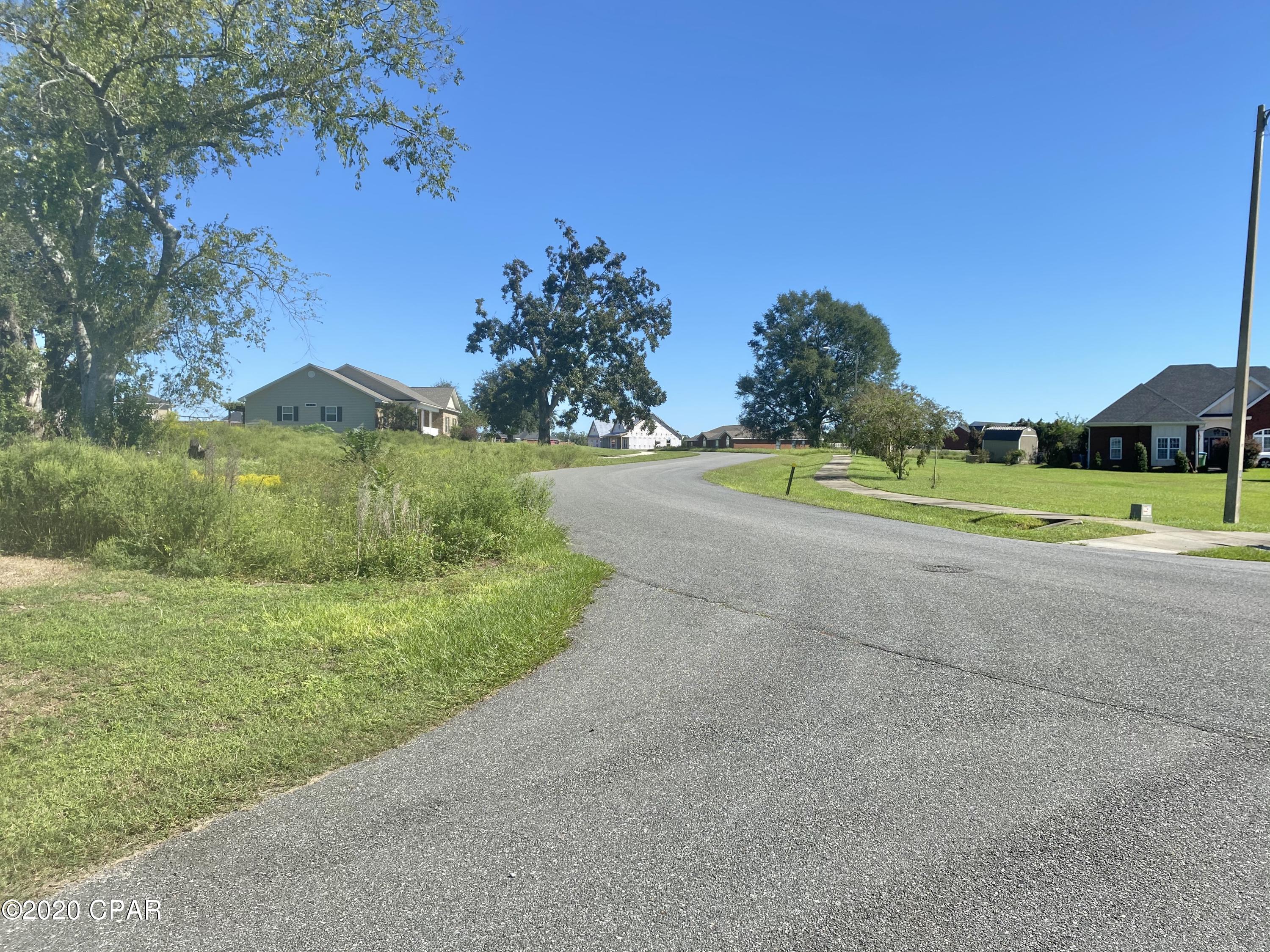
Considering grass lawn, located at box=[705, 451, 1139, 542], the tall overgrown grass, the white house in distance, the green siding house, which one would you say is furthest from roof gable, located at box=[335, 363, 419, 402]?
the white house in distance

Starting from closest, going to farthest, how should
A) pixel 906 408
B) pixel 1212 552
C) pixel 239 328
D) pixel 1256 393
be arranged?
1. pixel 1212 552
2. pixel 239 328
3. pixel 906 408
4. pixel 1256 393

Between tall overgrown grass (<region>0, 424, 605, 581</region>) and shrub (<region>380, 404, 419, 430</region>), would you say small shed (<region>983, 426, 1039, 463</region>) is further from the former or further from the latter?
tall overgrown grass (<region>0, 424, 605, 581</region>)

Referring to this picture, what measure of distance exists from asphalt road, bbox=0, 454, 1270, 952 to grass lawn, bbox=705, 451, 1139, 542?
8.25 meters

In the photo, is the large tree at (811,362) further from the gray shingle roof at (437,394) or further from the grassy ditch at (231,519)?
the grassy ditch at (231,519)

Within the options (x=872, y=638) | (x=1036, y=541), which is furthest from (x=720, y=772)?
(x=1036, y=541)

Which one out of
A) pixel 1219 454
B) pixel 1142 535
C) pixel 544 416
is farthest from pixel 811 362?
pixel 1142 535

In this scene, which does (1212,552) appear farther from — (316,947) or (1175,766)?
(316,947)

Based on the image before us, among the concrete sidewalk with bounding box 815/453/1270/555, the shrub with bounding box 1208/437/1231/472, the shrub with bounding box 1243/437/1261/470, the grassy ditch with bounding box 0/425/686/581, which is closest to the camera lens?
the grassy ditch with bounding box 0/425/686/581

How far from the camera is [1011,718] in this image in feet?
15.3

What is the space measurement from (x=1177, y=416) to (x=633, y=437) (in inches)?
3433

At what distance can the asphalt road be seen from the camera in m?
2.67

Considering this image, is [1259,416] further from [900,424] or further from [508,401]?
[508,401]

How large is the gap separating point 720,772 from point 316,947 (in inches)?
81.3

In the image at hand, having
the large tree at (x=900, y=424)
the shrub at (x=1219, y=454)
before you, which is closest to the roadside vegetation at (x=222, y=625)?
the large tree at (x=900, y=424)
